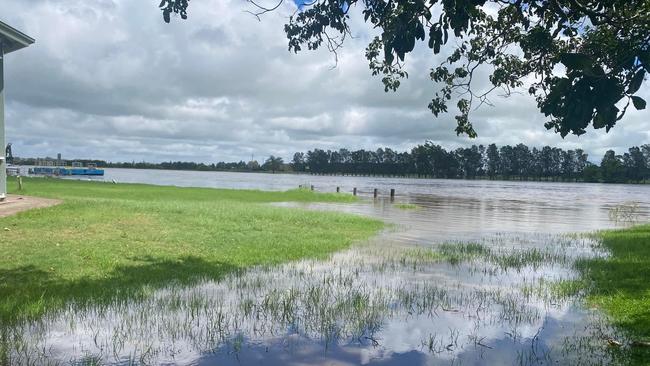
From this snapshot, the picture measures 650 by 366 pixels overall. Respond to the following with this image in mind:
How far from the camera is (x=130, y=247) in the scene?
47.3ft

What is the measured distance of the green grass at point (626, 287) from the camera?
806cm

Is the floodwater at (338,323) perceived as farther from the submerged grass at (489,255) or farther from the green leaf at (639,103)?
the green leaf at (639,103)

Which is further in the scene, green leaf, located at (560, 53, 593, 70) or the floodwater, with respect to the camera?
the floodwater

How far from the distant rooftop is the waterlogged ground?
51.2 feet

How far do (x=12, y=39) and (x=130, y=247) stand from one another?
12.4 meters

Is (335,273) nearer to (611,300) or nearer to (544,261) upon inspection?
(611,300)

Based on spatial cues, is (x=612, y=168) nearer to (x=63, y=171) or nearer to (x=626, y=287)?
(x=63, y=171)

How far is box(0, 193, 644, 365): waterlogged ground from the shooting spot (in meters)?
6.88

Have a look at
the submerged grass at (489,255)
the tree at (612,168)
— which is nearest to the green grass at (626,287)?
the submerged grass at (489,255)

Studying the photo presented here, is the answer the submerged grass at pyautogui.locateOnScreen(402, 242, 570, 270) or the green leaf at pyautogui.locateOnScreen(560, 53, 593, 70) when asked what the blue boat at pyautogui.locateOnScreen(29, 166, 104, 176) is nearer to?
the submerged grass at pyautogui.locateOnScreen(402, 242, 570, 270)

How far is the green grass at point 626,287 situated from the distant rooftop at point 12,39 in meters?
22.1

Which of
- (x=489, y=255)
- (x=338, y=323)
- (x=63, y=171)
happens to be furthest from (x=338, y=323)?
(x=63, y=171)

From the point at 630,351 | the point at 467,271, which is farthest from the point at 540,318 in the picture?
the point at 467,271

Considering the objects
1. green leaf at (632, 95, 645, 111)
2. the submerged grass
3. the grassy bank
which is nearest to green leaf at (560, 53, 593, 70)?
green leaf at (632, 95, 645, 111)
